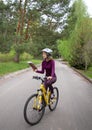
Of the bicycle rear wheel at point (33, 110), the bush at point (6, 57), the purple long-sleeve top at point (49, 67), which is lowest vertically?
the bush at point (6, 57)

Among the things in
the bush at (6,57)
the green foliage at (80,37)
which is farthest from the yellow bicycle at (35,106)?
the bush at (6,57)

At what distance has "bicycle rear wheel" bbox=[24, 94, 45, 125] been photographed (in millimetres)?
6039

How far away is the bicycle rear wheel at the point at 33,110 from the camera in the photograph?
6039mm

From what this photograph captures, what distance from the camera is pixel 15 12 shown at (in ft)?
119

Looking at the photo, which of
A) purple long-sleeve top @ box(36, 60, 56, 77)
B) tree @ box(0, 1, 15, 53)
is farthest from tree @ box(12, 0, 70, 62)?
purple long-sleeve top @ box(36, 60, 56, 77)

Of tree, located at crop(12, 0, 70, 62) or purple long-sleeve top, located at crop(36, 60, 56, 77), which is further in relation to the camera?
tree, located at crop(12, 0, 70, 62)

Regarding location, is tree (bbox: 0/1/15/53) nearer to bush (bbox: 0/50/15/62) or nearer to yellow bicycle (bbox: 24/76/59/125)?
bush (bbox: 0/50/15/62)

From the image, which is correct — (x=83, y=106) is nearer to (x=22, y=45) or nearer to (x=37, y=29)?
(x=22, y=45)

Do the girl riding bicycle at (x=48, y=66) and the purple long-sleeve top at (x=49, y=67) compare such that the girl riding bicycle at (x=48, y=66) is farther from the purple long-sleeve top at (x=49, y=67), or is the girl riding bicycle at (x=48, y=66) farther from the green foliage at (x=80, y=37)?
the green foliage at (x=80, y=37)

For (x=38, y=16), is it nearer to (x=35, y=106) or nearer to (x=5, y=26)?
(x=5, y=26)

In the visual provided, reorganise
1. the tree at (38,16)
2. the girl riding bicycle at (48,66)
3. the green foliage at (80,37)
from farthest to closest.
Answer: the tree at (38,16) < the green foliage at (80,37) < the girl riding bicycle at (48,66)

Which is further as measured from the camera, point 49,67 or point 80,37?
point 80,37

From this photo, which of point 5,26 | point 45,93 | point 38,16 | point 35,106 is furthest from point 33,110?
point 38,16

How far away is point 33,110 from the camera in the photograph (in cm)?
631
